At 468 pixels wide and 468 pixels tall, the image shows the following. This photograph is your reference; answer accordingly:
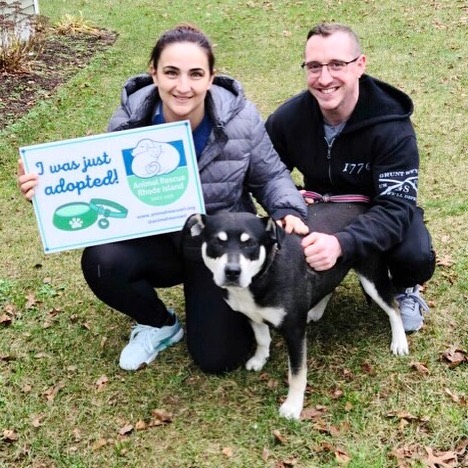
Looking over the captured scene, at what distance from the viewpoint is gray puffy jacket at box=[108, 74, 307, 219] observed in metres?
3.56

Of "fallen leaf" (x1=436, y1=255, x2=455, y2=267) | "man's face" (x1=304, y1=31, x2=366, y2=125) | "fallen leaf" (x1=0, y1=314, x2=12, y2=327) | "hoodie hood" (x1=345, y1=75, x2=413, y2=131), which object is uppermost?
"man's face" (x1=304, y1=31, x2=366, y2=125)

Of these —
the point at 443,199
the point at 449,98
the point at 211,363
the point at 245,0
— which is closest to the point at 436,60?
the point at 449,98

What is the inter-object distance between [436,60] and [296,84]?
2247mm

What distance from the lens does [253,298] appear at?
329cm

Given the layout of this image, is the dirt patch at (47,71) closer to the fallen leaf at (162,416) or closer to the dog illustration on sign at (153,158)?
the dog illustration on sign at (153,158)

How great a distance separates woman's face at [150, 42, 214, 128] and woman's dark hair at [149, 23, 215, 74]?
30 mm

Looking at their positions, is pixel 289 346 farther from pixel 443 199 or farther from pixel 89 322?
pixel 443 199

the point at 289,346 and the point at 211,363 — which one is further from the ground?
the point at 289,346

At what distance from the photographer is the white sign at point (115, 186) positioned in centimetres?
341

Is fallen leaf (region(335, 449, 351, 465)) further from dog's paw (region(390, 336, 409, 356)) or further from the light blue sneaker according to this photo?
the light blue sneaker

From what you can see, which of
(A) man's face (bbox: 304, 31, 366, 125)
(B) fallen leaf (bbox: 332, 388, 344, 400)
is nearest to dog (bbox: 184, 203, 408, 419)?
(B) fallen leaf (bbox: 332, 388, 344, 400)

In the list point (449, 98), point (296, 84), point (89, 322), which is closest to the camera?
point (89, 322)

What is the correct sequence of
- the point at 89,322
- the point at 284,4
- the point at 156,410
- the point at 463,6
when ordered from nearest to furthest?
the point at 156,410 < the point at 89,322 < the point at 463,6 < the point at 284,4

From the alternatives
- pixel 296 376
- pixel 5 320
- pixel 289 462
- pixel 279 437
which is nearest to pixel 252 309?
pixel 296 376
